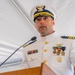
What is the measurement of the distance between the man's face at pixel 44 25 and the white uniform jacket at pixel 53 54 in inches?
1.9

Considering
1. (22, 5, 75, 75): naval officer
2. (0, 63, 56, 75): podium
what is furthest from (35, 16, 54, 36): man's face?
(0, 63, 56, 75): podium

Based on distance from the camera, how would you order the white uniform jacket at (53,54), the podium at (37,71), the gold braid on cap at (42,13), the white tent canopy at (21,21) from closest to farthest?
the podium at (37,71) < the white uniform jacket at (53,54) < the gold braid on cap at (42,13) < the white tent canopy at (21,21)

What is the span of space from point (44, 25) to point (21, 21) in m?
0.80

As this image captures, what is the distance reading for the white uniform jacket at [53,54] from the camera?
119cm

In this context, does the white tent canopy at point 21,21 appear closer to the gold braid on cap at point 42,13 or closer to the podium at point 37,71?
the gold braid on cap at point 42,13

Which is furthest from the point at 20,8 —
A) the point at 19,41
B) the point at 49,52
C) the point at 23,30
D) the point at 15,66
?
the point at 15,66

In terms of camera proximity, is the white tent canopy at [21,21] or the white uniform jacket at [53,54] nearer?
the white uniform jacket at [53,54]

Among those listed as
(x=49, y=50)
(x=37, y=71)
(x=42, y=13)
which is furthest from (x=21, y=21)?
(x=37, y=71)

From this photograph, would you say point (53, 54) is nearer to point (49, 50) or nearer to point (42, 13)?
point (49, 50)

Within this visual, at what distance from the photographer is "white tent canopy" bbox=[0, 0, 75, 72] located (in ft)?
6.04

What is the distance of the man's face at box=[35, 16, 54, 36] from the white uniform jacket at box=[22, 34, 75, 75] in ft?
0.16

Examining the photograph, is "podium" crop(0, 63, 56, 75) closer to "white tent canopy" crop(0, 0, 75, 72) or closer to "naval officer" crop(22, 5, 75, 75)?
"naval officer" crop(22, 5, 75, 75)

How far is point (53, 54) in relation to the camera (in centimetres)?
125

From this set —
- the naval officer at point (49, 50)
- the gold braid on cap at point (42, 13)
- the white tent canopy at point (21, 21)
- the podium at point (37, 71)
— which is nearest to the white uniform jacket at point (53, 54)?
the naval officer at point (49, 50)
